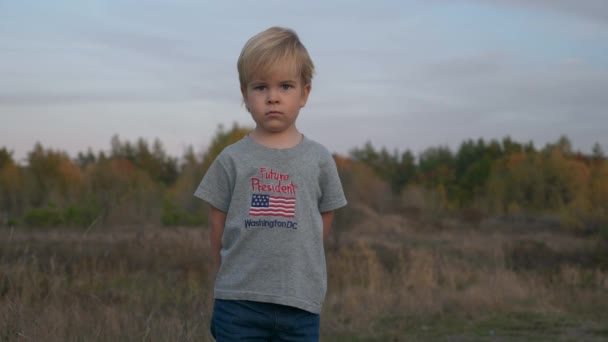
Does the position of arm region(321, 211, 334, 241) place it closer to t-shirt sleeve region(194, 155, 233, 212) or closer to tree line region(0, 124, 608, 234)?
t-shirt sleeve region(194, 155, 233, 212)

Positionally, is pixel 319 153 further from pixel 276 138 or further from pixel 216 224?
pixel 216 224

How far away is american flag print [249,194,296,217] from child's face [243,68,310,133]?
9.8 inches

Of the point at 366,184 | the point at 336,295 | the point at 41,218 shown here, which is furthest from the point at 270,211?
the point at 366,184

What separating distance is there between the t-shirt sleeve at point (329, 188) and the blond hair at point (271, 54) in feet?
1.12

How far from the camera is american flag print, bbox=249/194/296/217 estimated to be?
2512 mm

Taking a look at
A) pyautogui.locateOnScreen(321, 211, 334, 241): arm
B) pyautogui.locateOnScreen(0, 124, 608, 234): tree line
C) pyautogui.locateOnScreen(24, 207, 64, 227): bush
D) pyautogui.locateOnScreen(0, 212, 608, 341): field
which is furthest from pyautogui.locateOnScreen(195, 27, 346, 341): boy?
pyautogui.locateOnScreen(24, 207, 64, 227): bush

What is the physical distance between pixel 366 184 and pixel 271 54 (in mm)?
53503

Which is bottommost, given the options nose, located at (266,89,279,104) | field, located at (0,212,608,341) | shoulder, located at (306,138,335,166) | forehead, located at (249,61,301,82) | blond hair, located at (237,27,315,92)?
field, located at (0,212,608,341)

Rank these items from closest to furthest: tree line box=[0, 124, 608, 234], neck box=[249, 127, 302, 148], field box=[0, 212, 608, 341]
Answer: neck box=[249, 127, 302, 148] < field box=[0, 212, 608, 341] < tree line box=[0, 124, 608, 234]

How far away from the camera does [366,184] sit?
5578cm

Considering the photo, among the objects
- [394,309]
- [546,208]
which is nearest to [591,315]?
[394,309]

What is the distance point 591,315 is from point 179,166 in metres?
56.7

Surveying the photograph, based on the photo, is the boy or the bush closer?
the boy

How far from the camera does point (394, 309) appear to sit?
10211mm
